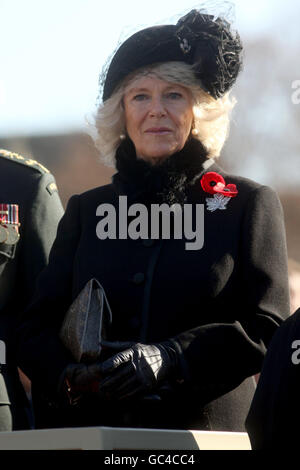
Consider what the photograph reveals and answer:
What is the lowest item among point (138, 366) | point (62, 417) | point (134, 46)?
point (62, 417)

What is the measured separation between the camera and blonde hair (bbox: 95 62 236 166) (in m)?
3.75

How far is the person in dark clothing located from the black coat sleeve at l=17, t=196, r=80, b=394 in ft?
2.66

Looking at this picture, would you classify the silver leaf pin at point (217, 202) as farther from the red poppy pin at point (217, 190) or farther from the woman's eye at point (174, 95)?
the woman's eye at point (174, 95)

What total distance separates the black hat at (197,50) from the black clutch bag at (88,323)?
71 cm

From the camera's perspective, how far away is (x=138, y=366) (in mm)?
3287

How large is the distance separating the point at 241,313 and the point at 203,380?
9.2 inches

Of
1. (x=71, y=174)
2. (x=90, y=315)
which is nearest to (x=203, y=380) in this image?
(x=90, y=315)

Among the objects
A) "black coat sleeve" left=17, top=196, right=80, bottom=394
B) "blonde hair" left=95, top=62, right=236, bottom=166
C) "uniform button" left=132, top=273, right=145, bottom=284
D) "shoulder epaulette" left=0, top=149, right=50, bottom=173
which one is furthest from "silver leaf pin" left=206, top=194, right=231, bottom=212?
"shoulder epaulette" left=0, top=149, right=50, bottom=173

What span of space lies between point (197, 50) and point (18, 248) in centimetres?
92

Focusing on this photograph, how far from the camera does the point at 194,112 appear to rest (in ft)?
12.4

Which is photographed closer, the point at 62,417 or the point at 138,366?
the point at 138,366

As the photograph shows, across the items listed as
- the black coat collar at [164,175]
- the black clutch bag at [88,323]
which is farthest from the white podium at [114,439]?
the black coat collar at [164,175]

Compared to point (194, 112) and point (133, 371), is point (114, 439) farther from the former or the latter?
point (194, 112)

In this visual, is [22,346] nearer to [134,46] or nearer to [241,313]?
[241,313]
